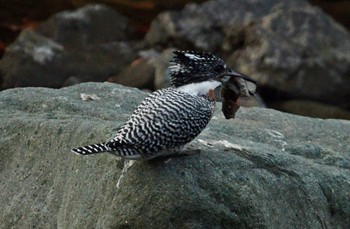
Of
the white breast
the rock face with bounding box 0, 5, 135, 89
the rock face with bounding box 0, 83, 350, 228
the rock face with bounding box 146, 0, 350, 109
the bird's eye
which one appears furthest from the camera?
the rock face with bounding box 0, 5, 135, 89

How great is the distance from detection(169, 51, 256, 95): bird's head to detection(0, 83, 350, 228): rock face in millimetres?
390

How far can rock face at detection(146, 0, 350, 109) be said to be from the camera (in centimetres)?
1189

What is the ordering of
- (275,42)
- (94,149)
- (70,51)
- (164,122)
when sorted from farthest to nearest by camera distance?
(70,51)
(275,42)
(164,122)
(94,149)

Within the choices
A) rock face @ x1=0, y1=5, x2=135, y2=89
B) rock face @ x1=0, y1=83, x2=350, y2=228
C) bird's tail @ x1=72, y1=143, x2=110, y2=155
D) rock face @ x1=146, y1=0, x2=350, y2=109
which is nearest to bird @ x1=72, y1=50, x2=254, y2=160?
bird's tail @ x1=72, y1=143, x2=110, y2=155

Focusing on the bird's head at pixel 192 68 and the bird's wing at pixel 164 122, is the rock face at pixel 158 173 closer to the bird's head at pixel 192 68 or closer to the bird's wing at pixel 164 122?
the bird's wing at pixel 164 122

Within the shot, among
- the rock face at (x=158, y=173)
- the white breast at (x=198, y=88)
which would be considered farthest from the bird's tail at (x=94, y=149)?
the white breast at (x=198, y=88)

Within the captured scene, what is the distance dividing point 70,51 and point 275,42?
2.82m

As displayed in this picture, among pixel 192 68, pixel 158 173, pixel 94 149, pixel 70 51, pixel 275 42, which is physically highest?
pixel 192 68

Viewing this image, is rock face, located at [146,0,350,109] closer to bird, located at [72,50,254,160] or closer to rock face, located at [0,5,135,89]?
rock face, located at [0,5,135,89]

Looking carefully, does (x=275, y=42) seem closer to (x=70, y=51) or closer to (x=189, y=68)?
(x=70, y=51)

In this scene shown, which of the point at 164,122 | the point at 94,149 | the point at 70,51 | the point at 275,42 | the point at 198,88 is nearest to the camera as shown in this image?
the point at 94,149

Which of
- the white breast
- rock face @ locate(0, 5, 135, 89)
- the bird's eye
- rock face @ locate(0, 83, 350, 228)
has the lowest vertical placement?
rock face @ locate(0, 5, 135, 89)

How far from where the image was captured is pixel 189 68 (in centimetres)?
518

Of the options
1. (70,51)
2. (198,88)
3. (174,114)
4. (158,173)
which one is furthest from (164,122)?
(70,51)
